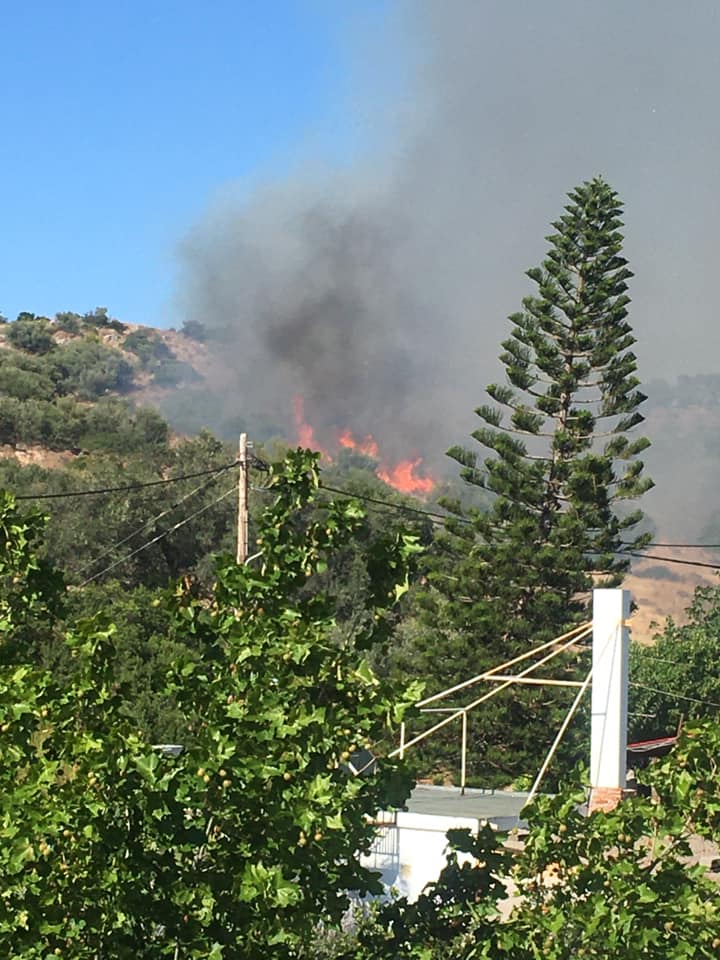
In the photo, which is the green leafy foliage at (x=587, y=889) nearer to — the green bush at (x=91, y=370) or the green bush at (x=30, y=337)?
the green bush at (x=91, y=370)

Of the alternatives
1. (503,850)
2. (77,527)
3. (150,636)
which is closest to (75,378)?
(77,527)

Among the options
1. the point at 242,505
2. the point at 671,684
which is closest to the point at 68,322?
the point at 671,684

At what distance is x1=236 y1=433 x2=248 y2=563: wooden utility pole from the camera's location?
17.2 metres

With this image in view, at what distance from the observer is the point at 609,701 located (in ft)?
42.5

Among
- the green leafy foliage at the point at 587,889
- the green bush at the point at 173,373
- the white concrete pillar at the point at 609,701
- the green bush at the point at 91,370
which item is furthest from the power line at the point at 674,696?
the green bush at the point at 173,373

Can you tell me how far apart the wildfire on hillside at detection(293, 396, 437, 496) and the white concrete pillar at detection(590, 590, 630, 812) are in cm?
4554

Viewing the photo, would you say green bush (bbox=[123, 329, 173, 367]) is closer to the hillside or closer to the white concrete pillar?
the hillside

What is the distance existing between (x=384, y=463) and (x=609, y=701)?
54.4 meters

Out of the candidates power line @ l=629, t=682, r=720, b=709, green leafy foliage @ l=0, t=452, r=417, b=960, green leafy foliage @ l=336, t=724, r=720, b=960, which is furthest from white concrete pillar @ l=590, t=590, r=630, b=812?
power line @ l=629, t=682, r=720, b=709

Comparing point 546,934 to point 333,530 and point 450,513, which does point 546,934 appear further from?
point 450,513

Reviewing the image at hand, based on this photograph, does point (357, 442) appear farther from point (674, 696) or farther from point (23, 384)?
point (674, 696)

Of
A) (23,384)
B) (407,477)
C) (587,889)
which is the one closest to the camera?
(587,889)

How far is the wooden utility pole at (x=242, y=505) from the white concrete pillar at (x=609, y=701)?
494 cm

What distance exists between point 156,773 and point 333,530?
1090 mm
